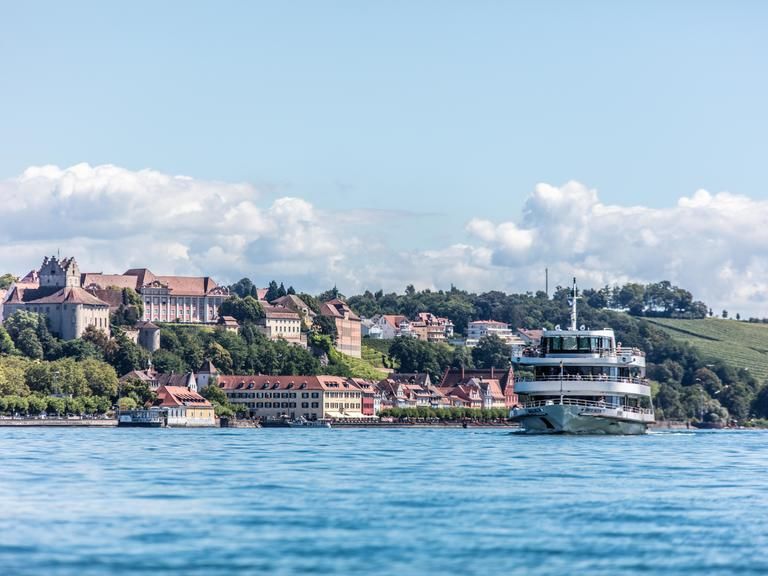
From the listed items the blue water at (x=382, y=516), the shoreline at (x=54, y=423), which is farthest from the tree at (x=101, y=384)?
the blue water at (x=382, y=516)

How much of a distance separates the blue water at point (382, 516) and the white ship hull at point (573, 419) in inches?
940

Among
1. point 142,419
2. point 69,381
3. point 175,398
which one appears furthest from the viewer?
point 69,381

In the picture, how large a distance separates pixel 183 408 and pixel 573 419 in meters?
93.6

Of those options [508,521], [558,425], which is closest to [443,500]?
[508,521]

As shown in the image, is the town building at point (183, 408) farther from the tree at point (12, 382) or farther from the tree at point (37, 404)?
the tree at point (12, 382)

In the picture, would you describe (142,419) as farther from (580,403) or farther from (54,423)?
(580,403)

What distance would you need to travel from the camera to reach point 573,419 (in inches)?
4158

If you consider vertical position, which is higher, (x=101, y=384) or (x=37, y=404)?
(x=101, y=384)

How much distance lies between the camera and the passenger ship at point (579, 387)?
349 ft

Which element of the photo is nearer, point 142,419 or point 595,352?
point 595,352

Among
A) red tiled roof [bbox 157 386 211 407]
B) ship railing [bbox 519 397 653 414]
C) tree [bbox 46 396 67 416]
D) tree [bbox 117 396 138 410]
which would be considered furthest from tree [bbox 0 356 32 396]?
ship railing [bbox 519 397 653 414]

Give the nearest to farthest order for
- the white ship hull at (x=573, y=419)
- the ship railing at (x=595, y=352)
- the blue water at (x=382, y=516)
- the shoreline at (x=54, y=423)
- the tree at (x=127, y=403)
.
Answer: the blue water at (x=382, y=516) < the white ship hull at (x=573, y=419) < the ship railing at (x=595, y=352) < the shoreline at (x=54, y=423) < the tree at (x=127, y=403)

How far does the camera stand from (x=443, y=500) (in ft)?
183

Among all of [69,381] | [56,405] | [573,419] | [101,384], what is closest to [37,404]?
[56,405]
